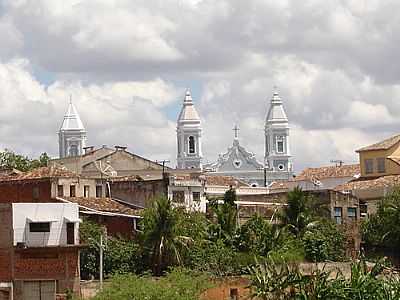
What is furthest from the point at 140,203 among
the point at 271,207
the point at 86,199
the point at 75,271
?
the point at 75,271

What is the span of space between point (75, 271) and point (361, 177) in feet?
124

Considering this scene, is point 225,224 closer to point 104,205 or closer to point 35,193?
point 104,205

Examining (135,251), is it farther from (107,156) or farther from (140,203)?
(107,156)

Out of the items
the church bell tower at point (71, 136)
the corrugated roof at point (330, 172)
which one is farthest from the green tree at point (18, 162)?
the church bell tower at point (71, 136)

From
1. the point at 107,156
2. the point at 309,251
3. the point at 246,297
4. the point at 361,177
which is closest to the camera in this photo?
the point at 246,297

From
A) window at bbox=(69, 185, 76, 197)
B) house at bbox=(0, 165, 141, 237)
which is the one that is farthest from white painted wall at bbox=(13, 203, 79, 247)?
window at bbox=(69, 185, 76, 197)

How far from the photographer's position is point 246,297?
164ft

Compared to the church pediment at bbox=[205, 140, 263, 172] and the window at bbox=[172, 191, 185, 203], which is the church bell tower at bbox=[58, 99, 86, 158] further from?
the window at bbox=[172, 191, 185, 203]

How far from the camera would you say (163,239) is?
5475cm

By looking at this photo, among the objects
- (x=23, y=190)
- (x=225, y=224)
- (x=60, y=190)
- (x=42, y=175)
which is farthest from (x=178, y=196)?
(x=23, y=190)

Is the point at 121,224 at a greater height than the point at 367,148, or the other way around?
the point at 367,148

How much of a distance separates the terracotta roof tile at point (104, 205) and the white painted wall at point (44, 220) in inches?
223

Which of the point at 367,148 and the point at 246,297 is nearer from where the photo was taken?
the point at 246,297

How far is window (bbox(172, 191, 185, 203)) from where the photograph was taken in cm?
6454
